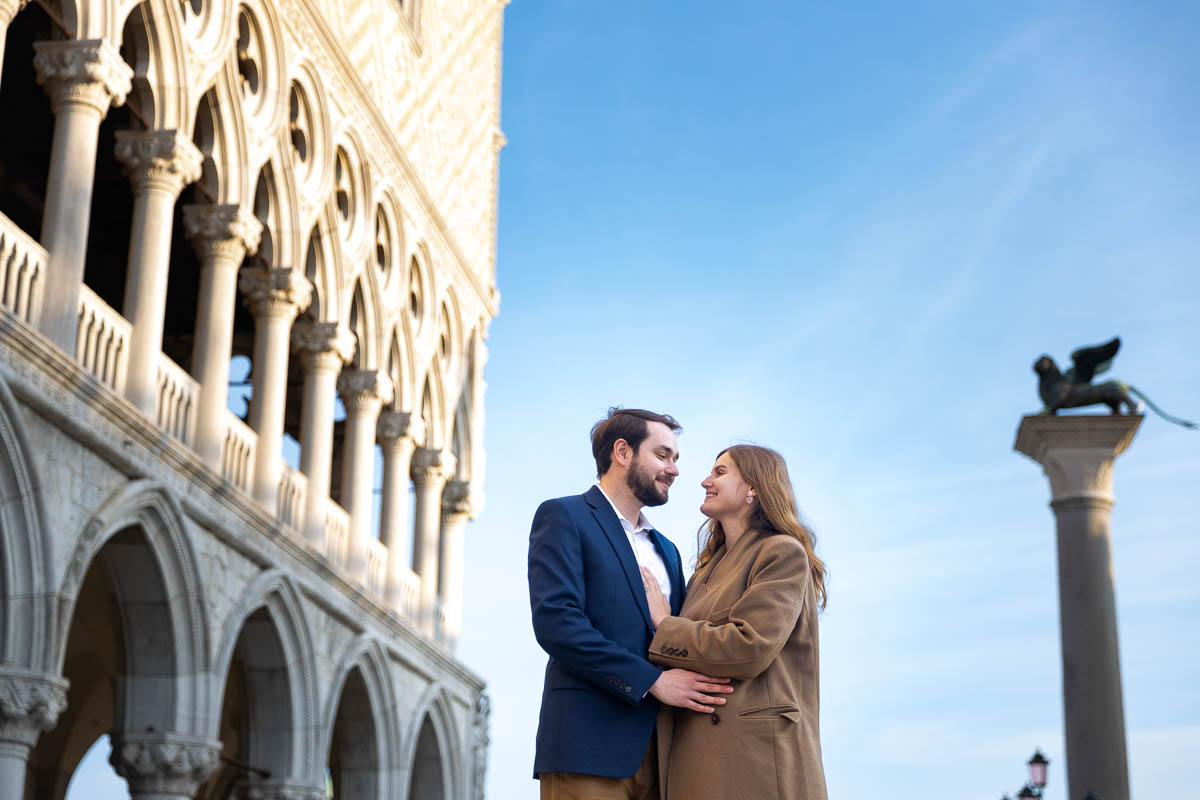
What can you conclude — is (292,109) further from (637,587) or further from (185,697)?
(637,587)

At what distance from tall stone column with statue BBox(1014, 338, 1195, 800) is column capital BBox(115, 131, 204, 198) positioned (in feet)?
22.8

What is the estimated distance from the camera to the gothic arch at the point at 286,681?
13.7m

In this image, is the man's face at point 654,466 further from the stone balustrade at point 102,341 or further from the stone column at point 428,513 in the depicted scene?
the stone column at point 428,513

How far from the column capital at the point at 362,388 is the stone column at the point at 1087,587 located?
7180 mm

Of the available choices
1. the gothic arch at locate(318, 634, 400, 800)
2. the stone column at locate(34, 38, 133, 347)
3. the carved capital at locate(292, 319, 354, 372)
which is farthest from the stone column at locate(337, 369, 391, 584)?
the stone column at locate(34, 38, 133, 347)

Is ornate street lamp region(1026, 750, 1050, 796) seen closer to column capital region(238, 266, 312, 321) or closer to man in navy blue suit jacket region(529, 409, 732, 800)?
column capital region(238, 266, 312, 321)

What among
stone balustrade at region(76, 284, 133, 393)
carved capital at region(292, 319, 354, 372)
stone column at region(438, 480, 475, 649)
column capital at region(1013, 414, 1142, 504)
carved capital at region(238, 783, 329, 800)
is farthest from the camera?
stone column at region(438, 480, 475, 649)

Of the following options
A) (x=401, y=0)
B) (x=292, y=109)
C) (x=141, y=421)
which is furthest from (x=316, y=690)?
(x=401, y=0)

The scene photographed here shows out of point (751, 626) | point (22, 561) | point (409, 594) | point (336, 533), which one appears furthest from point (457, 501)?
point (751, 626)

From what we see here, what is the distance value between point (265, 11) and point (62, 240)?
15.1 feet

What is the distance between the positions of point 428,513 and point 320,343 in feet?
14.1

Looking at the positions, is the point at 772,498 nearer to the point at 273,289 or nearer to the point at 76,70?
the point at 76,70

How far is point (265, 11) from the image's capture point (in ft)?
45.8

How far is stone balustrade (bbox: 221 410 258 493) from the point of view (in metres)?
13.0
